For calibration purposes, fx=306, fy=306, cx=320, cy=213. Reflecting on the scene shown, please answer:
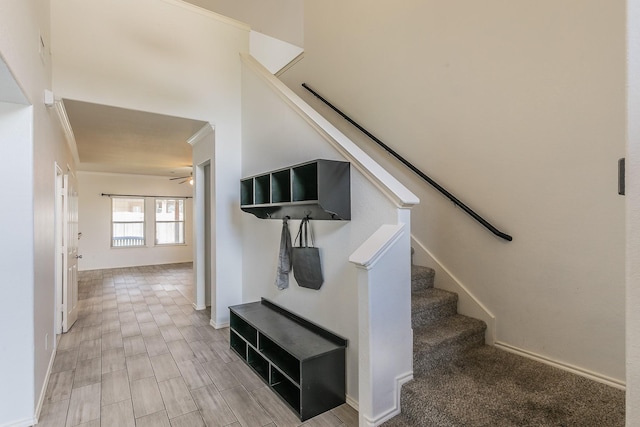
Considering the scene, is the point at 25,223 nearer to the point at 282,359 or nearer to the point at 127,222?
the point at 282,359

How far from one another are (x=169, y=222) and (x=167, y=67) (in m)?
7.40

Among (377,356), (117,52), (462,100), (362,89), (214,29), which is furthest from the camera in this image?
(214,29)

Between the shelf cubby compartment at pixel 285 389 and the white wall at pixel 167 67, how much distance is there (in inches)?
69.4

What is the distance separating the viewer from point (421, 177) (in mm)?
3084

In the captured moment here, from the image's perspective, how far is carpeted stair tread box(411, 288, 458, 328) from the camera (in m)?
2.48

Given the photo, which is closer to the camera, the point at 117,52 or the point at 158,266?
the point at 117,52

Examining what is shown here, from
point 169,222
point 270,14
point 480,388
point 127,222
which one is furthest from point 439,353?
point 127,222

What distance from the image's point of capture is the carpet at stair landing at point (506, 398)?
1.72 m

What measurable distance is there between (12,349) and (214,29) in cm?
404

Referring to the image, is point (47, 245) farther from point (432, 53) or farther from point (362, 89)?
point (432, 53)

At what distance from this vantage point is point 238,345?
3328 mm

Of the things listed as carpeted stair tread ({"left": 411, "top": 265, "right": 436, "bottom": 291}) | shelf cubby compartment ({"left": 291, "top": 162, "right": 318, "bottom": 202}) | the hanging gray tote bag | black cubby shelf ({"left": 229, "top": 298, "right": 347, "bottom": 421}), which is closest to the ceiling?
shelf cubby compartment ({"left": 291, "top": 162, "right": 318, "bottom": 202})

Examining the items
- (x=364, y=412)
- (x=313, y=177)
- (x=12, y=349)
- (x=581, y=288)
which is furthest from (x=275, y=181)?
(x=581, y=288)

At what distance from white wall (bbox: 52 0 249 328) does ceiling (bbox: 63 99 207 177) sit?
0.60 ft
